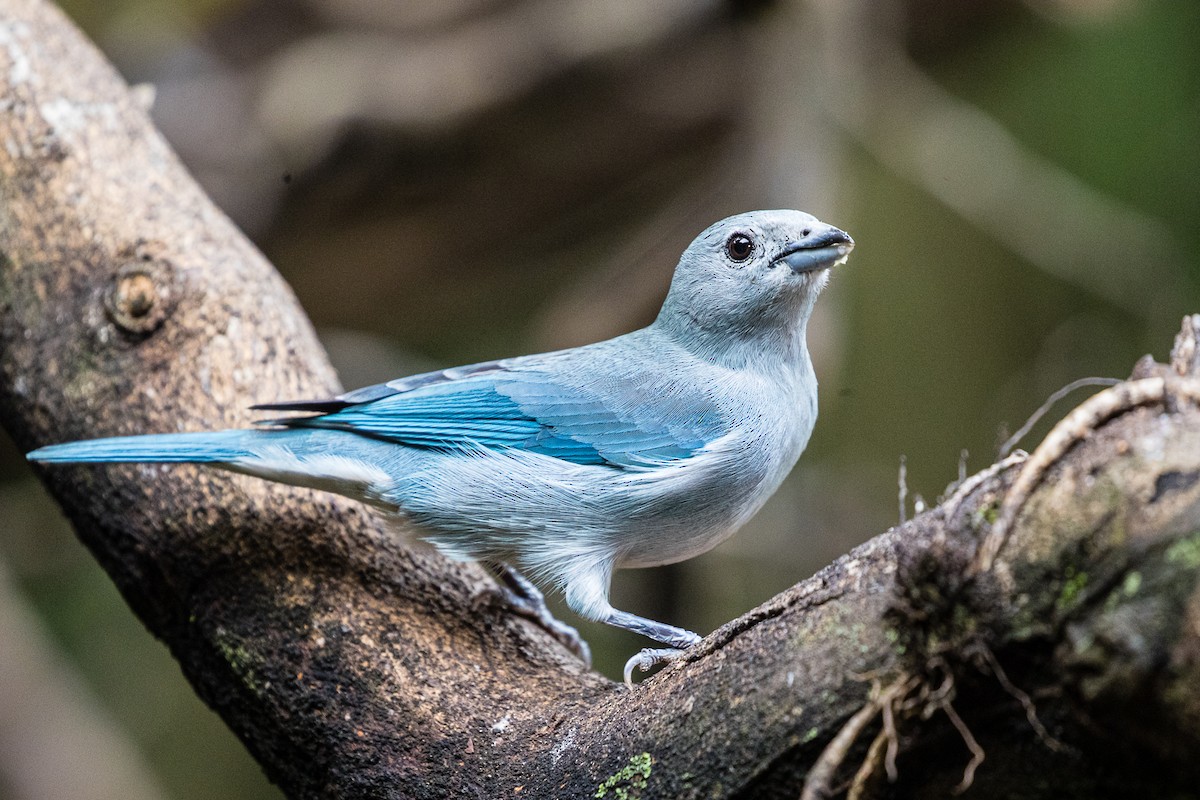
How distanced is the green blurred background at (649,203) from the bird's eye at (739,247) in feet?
7.55

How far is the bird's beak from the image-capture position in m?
3.21

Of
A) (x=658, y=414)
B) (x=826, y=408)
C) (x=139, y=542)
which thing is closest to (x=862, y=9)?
(x=826, y=408)

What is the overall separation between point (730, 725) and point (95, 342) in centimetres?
255

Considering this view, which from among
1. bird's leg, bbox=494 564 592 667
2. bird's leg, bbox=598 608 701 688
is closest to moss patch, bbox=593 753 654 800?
bird's leg, bbox=598 608 701 688

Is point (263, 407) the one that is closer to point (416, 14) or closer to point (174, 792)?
point (416, 14)

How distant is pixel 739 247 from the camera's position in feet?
11.3

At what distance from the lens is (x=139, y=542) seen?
3205 mm

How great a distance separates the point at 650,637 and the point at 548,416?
778 mm

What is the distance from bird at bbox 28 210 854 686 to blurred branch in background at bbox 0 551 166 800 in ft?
11.9

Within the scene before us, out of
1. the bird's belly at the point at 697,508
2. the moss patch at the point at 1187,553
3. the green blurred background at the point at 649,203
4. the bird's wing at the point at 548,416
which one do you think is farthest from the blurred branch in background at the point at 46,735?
the moss patch at the point at 1187,553

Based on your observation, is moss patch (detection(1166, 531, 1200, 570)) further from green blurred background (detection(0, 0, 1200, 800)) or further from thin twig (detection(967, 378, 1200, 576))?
green blurred background (detection(0, 0, 1200, 800))

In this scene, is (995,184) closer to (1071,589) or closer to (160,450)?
(160,450)

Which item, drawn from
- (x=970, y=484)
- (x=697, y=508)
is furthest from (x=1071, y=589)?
(x=697, y=508)

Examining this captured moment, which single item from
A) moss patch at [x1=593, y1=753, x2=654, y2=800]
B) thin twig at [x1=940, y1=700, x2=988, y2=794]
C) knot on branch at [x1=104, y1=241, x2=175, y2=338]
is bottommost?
thin twig at [x1=940, y1=700, x2=988, y2=794]
